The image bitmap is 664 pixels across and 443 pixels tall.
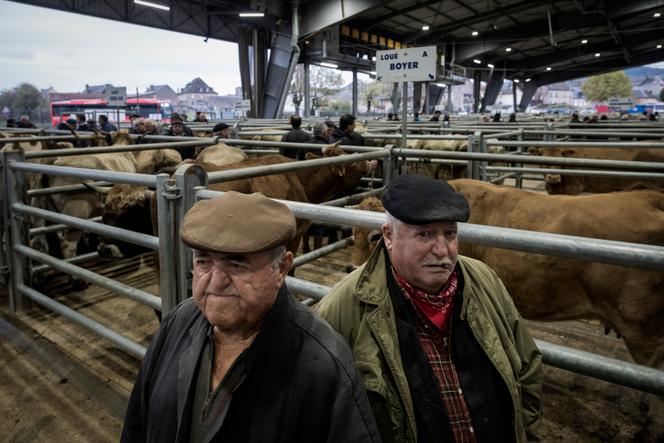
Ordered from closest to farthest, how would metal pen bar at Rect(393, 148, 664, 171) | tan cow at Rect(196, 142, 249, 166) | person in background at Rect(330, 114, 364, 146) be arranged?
1. metal pen bar at Rect(393, 148, 664, 171)
2. tan cow at Rect(196, 142, 249, 166)
3. person in background at Rect(330, 114, 364, 146)

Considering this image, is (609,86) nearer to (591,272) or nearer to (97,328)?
(591,272)

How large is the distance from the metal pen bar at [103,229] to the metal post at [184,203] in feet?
0.97

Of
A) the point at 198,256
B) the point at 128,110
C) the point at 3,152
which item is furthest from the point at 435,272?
the point at 128,110

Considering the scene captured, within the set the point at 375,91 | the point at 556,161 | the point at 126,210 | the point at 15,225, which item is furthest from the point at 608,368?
the point at 375,91

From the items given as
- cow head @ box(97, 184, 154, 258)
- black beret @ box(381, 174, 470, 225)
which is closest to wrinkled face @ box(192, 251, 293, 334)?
black beret @ box(381, 174, 470, 225)

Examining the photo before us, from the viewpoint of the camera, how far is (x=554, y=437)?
10.2 feet

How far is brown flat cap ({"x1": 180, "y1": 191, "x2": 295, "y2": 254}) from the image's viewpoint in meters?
1.30

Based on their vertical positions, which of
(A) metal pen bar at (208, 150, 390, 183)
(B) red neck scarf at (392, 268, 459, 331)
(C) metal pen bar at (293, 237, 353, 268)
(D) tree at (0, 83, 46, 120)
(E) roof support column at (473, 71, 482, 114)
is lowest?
(C) metal pen bar at (293, 237, 353, 268)

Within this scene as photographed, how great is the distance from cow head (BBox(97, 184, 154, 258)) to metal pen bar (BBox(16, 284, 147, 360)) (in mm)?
694

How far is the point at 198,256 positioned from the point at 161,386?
42cm

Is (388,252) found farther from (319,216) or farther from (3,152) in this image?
(3,152)

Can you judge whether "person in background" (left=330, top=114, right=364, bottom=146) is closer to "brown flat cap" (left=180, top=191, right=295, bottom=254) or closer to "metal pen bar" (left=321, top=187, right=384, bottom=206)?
"metal pen bar" (left=321, top=187, right=384, bottom=206)

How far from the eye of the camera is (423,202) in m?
1.64

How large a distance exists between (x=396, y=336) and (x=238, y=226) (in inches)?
25.7
